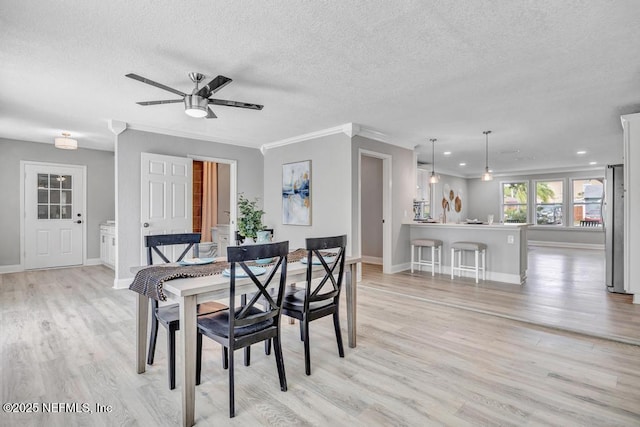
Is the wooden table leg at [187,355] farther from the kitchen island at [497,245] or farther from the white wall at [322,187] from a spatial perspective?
the kitchen island at [497,245]

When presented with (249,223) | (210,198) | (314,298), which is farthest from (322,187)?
(210,198)

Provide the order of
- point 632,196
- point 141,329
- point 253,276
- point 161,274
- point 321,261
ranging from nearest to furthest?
point 253,276
point 161,274
point 141,329
point 321,261
point 632,196

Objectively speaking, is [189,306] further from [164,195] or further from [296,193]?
[296,193]

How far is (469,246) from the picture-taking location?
529 cm

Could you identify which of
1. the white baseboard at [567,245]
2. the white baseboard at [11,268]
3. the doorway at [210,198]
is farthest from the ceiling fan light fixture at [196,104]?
the white baseboard at [567,245]

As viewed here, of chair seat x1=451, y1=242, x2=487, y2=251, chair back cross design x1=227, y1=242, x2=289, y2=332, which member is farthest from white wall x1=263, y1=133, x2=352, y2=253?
chair back cross design x1=227, y1=242, x2=289, y2=332

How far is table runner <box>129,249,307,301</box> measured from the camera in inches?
75.9

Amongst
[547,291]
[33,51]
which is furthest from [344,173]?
[33,51]

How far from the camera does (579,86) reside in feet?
11.2

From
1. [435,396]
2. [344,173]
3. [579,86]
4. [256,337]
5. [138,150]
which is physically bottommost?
[435,396]

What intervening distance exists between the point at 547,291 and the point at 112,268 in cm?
725

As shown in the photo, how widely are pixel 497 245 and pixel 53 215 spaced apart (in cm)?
799

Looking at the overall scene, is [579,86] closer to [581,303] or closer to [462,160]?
[581,303]

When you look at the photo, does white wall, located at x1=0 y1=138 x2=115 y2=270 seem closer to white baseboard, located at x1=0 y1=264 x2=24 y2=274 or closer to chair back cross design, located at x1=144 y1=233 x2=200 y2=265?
white baseboard, located at x1=0 y1=264 x2=24 y2=274
